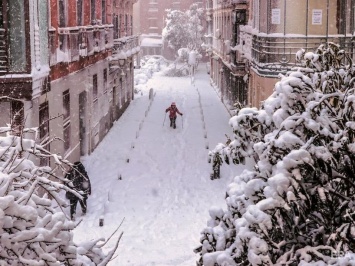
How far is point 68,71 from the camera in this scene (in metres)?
18.3

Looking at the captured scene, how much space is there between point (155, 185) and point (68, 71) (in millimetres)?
4578

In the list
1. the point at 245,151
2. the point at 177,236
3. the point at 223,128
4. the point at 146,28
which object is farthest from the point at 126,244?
the point at 146,28

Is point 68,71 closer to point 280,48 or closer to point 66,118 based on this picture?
point 66,118

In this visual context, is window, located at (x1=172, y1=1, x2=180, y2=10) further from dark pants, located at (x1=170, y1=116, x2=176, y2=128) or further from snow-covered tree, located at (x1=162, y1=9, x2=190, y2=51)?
dark pants, located at (x1=170, y1=116, x2=176, y2=128)

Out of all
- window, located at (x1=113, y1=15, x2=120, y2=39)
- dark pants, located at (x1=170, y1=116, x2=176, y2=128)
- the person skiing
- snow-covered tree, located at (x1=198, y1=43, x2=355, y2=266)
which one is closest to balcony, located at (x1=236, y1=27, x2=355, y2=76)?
snow-covered tree, located at (x1=198, y1=43, x2=355, y2=266)

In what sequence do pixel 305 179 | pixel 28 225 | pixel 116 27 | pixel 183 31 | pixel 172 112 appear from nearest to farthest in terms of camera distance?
pixel 28 225, pixel 305 179, pixel 172 112, pixel 116 27, pixel 183 31

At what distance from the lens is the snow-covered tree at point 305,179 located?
5383 mm

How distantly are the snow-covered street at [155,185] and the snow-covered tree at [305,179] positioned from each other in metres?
2.98

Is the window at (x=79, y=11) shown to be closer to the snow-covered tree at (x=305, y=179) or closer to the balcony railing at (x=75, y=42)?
the balcony railing at (x=75, y=42)

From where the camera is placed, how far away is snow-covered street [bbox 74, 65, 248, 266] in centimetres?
1344

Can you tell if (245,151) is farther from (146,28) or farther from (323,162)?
(146,28)

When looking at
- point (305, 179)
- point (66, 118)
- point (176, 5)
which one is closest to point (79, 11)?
point (66, 118)

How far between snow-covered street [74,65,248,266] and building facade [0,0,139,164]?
52.6 inches

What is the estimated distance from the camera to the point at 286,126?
5727mm
